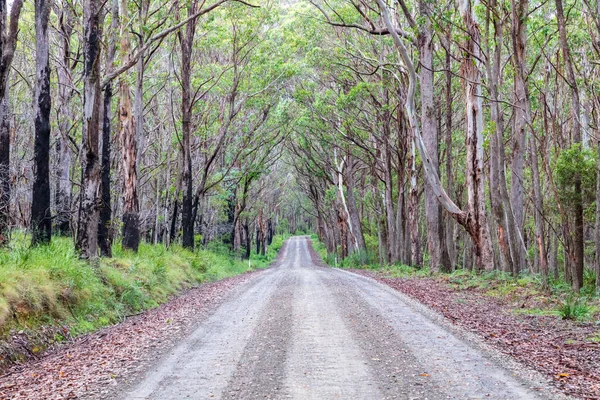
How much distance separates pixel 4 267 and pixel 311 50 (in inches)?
828

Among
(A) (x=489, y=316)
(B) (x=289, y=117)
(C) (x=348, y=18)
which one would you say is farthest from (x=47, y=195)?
(B) (x=289, y=117)

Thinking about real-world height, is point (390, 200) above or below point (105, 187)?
above

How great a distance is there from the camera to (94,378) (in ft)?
19.4

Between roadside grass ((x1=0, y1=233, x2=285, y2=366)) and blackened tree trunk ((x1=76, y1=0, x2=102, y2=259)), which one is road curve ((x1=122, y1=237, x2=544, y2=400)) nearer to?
roadside grass ((x1=0, y1=233, x2=285, y2=366))

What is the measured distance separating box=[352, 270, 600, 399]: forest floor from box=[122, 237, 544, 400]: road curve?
1.76 feet

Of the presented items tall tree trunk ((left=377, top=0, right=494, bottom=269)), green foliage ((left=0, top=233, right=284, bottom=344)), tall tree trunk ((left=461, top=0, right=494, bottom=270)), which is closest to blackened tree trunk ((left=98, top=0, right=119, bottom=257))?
green foliage ((left=0, top=233, right=284, bottom=344))

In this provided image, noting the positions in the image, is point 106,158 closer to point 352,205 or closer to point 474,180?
point 474,180

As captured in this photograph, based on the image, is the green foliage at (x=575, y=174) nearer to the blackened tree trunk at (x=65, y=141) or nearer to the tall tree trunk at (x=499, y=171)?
the tall tree trunk at (x=499, y=171)

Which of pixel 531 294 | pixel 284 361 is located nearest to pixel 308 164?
pixel 531 294

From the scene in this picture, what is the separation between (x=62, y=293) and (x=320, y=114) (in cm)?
2314

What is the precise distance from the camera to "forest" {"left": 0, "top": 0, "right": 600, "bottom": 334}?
13.5m

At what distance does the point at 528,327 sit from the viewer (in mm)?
8578

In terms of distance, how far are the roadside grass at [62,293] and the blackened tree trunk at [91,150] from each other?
19.2 inches

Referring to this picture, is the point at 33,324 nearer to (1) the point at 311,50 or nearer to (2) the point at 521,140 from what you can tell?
(2) the point at 521,140
